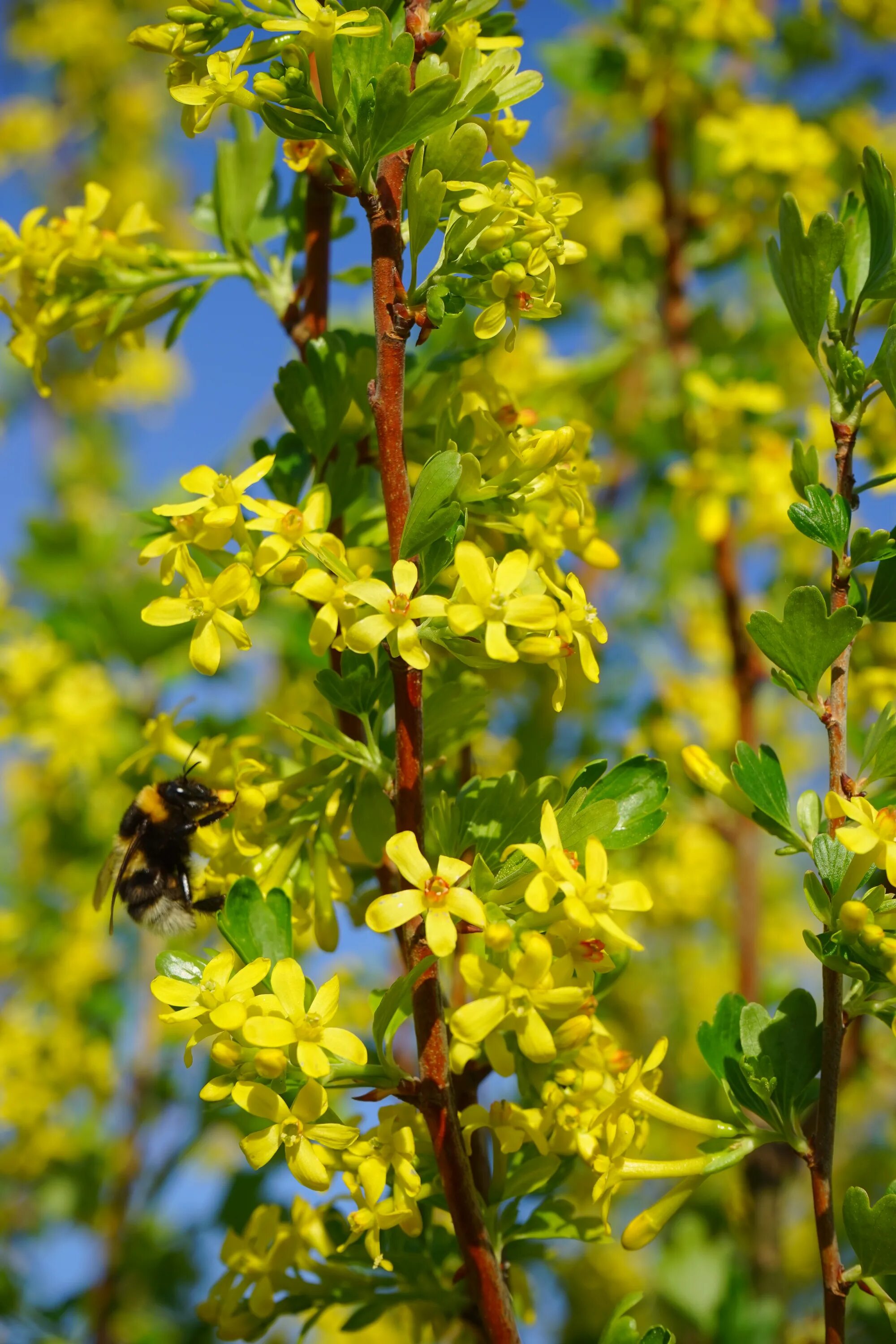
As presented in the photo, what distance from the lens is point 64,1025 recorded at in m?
3.37

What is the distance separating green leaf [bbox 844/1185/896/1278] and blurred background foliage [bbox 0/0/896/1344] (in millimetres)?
1081

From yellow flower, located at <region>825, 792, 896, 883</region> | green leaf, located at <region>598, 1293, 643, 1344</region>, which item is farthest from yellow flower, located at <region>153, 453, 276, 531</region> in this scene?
green leaf, located at <region>598, 1293, 643, 1344</region>

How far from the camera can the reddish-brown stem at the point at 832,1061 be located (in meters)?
1.16

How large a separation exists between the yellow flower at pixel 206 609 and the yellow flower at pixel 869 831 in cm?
61

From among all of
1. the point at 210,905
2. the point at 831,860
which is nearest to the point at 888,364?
the point at 831,860

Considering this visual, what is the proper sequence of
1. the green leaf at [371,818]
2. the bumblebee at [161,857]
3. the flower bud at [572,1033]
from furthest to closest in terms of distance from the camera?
the bumblebee at [161,857] < the green leaf at [371,818] < the flower bud at [572,1033]

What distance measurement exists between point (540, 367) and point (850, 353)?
74.9 inches

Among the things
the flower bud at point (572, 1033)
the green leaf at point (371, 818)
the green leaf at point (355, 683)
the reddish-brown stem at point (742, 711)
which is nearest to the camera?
the flower bud at point (572, 1033)

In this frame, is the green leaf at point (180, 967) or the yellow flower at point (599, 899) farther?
the green leaf at point (180, 967)

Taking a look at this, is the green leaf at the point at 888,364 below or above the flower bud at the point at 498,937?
above

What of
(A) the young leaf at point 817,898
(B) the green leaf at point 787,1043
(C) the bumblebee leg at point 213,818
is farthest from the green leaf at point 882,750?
(C) the bumblebee leg at point 213,818

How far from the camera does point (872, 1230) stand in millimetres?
1116

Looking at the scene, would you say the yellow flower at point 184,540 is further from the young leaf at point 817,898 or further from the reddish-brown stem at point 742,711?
the reddish-brown stem at point 742,711

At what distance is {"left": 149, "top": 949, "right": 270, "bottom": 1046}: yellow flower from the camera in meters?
1.10
